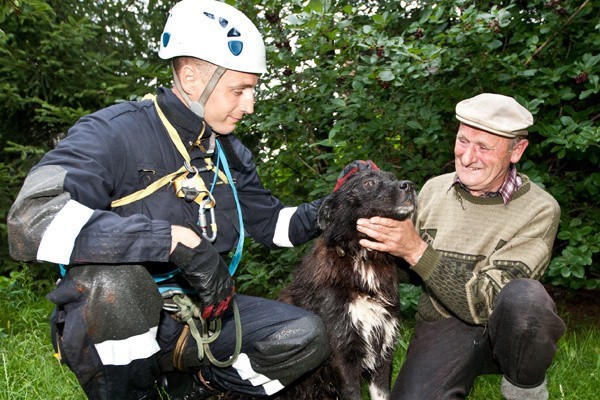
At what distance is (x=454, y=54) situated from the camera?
4109 mm

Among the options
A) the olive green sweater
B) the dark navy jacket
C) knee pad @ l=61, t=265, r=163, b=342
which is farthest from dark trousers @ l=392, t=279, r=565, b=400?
knee pad @ l=61, t=265, r=163, b=342

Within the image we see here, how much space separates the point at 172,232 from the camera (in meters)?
2.47

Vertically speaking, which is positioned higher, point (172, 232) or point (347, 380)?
point (172, 232)

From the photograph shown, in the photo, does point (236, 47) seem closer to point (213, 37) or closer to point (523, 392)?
point (213, 37)

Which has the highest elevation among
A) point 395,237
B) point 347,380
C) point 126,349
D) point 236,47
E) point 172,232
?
point 236,47

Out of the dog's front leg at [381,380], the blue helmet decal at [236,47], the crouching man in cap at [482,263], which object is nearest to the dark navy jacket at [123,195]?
the blue helmet decal at [236,47]

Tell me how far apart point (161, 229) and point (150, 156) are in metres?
0.58

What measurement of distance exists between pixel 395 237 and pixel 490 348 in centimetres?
78

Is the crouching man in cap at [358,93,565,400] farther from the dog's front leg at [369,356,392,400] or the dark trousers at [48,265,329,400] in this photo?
the dark trousers at [48,265,329,400]

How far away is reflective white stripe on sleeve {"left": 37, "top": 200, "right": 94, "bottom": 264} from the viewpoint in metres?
2.30

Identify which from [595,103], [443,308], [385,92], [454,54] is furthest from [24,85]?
[595,103]

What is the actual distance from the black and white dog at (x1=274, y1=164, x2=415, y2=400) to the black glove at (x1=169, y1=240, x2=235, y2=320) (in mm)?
749

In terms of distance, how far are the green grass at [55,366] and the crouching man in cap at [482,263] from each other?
53 centimetres

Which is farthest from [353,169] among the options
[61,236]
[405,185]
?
[61,236]
